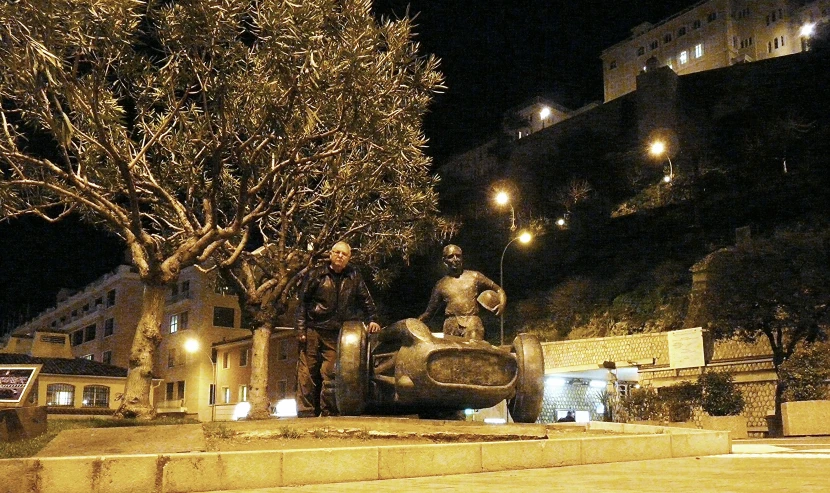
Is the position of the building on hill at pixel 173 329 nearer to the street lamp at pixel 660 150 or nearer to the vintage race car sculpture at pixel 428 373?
the street lamp at pixel 660 150

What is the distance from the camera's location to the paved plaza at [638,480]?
16.4 ft

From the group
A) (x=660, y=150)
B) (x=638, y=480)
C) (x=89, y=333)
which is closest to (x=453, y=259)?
(x=638, y=480)

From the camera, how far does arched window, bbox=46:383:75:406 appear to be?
3416 cm

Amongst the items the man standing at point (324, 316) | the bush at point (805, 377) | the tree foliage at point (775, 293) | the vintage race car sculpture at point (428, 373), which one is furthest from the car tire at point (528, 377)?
the tree foliage at point (775, 293)

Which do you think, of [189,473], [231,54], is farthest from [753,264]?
[189,473]

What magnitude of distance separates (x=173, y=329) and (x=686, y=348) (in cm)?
3478

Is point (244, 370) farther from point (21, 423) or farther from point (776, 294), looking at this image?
point (21, 423)

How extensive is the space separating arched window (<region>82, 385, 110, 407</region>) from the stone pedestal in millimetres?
29936

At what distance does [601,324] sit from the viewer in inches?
1427

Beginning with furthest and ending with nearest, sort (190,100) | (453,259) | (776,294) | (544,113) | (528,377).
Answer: (544,113) → (776,294) → (190,100) → (453,259) → (528,377)

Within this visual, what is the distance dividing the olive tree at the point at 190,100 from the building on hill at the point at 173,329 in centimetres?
2754

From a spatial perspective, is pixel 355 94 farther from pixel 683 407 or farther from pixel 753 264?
pixel 753 264

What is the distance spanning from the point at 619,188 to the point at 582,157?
6.74 meters

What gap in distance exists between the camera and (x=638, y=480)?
5.58 m
